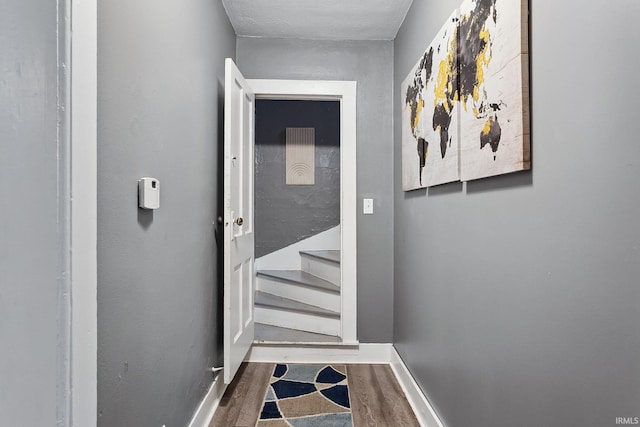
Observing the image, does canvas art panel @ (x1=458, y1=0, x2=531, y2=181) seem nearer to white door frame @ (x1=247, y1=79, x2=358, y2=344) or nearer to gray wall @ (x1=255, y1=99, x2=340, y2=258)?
white door frame @ (x1=247, y1=79, x2=358, y2=344)

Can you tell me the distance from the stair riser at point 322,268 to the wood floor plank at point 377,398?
87 centimetres

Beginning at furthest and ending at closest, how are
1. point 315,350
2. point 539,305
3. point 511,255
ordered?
1. point 315,350
2. point 511,255
3. point 539,305

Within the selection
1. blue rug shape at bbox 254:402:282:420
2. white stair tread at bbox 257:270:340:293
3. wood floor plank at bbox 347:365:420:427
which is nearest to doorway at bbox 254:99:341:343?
white stair tread at bbox 257:270:340:293

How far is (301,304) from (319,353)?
550mm

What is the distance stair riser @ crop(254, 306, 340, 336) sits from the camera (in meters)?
2.91

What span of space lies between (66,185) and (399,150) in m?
2.21

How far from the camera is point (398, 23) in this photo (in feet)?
8.27

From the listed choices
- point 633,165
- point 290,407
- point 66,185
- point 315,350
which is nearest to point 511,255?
point 633,165

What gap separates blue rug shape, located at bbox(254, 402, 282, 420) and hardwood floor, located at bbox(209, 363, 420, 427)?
0.11 ft

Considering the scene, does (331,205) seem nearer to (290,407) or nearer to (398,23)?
(398,23)

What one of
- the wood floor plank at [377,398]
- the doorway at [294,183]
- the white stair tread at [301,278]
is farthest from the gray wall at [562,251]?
the doorway at [294,183]

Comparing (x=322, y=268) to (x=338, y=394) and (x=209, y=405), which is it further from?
(x=209, y=405)

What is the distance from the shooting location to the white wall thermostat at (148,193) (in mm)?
1229

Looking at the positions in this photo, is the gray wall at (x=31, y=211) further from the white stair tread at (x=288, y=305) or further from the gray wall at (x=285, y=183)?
the gray wall at (x=285, y=183)
